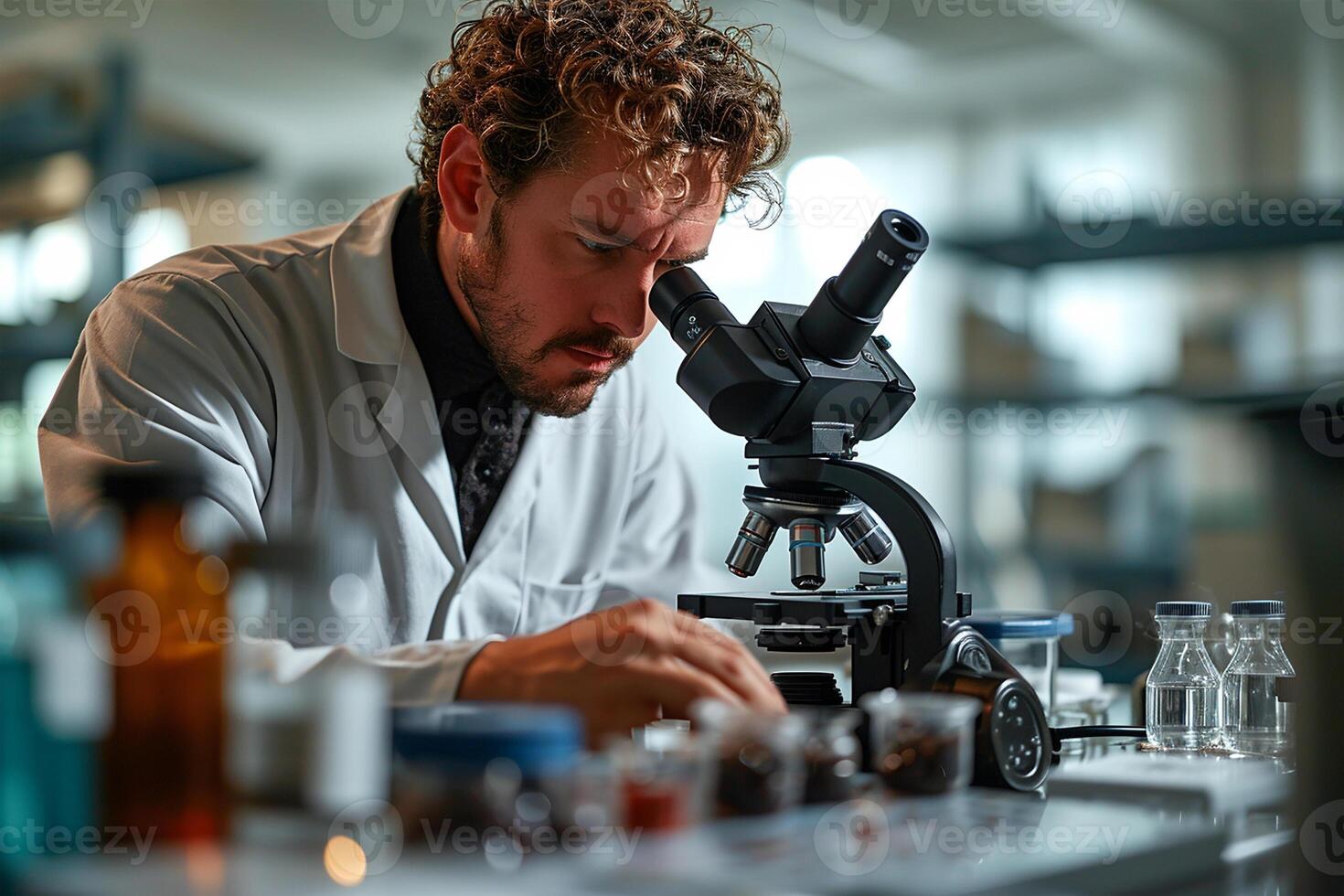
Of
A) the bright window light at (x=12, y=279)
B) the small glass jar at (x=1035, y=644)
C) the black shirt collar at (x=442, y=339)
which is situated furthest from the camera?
the bright window light at (x=12, y=279)

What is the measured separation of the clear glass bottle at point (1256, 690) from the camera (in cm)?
124

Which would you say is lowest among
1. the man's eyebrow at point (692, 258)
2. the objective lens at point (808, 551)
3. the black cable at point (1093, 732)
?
the black cable at point (1093, 732)

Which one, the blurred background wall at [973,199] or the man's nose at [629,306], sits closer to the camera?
the man's nose at [629,306]

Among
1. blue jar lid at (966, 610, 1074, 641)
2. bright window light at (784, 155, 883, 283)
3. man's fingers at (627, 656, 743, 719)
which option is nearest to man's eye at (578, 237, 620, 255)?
blue jar lid at (966, 610, 1074, 641)

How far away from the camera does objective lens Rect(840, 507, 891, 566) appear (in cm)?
125

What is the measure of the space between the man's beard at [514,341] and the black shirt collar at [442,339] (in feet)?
0.09

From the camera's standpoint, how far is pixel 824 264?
5.00m

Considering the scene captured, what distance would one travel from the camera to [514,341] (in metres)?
1.67

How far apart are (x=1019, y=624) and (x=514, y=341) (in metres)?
0.76

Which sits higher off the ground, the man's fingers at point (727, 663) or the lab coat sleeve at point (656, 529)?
the lab coat sleeve at point (656, 529)

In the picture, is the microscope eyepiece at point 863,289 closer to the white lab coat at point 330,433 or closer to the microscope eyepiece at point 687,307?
the microscope eyepiece at point 687,307

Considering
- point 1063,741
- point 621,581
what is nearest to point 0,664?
point 1063,741

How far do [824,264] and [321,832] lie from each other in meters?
4.51

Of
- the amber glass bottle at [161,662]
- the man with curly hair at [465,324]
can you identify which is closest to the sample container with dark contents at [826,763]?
the amber glass bottle at [161,662]
